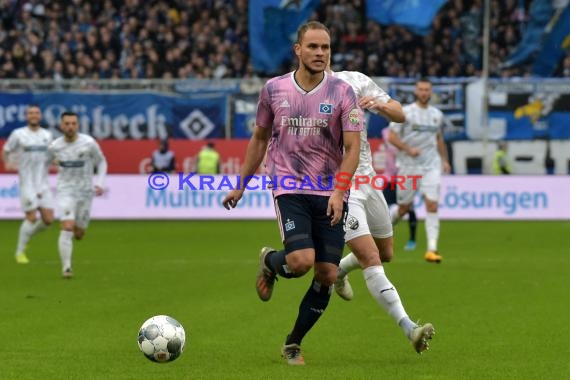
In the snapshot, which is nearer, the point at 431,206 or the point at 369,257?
the point at 369,257

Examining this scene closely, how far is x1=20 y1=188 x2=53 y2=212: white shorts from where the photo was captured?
1823 centimetres

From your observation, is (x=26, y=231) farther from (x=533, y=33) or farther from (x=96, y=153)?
(x=533, y=33)

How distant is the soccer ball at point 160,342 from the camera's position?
8.04 metres

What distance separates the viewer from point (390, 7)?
3128 cm

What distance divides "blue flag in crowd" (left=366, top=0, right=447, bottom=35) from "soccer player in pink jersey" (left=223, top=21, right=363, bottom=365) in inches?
907

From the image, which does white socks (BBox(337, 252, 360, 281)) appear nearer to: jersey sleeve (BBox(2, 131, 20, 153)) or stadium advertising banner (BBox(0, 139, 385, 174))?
jersey sleeve (BBox(2, 131, 20, 153))

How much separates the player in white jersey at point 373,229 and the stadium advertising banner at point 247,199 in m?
16.0

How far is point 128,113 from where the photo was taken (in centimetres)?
2962

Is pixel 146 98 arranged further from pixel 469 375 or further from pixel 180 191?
pixel 469 375

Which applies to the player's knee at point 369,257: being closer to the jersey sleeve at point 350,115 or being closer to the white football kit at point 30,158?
the jersey sleeve at point 350,115

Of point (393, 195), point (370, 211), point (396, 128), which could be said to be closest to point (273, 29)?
point (393, 195)

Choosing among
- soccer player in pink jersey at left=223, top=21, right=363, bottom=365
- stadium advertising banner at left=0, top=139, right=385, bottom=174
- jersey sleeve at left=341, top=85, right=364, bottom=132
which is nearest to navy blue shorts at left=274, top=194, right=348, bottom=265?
soccer player in pink jersey at left=223, top=21, right=363, bottom=365

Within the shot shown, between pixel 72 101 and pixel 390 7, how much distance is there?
8608 millimetres

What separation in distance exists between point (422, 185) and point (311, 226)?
929 centimetres
